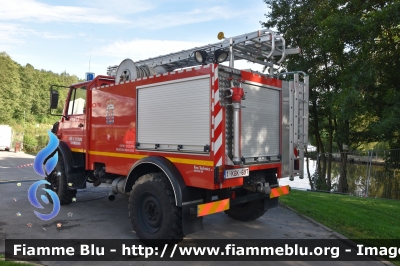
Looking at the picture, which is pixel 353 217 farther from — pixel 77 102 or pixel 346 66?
pixel 346 66

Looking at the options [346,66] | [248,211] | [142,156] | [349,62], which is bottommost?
[248,211]

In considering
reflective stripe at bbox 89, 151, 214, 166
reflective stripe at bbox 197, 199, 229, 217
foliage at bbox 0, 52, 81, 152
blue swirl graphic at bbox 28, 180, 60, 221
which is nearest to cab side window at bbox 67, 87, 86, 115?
reflective stripe at bbox 89, 151, 214, 166

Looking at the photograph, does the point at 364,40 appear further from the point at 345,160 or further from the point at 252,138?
the point at 252,138

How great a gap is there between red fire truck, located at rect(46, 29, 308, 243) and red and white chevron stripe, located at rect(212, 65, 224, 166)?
14 millimetres

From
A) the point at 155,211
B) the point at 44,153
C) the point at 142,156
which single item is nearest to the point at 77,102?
the point at 44,153

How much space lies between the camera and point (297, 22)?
17312mm

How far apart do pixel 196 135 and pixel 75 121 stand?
3876 millimetres

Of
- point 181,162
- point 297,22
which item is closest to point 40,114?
point 297,22

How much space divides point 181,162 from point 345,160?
12.3 metres

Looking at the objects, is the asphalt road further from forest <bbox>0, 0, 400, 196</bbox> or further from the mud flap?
forest <bbox>0, 0, 400, 196</bbox>

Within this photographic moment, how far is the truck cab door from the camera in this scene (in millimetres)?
6980

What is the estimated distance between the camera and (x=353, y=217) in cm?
664

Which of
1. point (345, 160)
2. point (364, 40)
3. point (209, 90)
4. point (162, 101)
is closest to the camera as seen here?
point (209, 90)

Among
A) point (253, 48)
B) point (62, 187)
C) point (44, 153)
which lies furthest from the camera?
point (62, 187)
